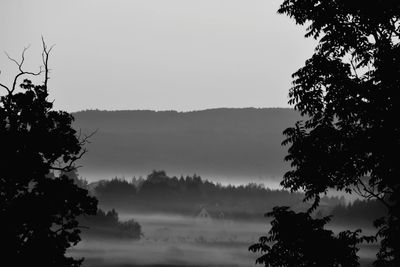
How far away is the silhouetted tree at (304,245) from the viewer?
81.2 ft

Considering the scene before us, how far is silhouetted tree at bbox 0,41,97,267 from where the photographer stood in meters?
25.9

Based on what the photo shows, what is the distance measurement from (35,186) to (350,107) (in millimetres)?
14325

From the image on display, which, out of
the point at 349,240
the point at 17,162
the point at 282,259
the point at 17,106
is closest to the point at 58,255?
the point at 17,162

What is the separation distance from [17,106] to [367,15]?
51.1 feet

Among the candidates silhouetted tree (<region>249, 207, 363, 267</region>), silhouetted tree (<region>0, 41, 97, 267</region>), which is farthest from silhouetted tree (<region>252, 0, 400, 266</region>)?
silhouetted tree (<region>0, 41, 97, 267</region>)

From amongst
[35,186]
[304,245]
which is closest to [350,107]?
[304,245]

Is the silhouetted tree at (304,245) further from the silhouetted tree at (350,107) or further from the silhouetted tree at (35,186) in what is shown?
the silhouetted tree at (35,186)

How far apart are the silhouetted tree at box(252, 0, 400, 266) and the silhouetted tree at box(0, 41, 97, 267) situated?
1013 centimetres

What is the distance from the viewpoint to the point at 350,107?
72.9ft

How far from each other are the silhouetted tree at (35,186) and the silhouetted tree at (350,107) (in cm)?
1013

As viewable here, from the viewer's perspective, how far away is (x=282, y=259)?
82.3ft

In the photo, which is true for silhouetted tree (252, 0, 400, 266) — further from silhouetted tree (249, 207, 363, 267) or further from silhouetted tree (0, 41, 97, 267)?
silhouetted tree (0, 41, 97, 267)

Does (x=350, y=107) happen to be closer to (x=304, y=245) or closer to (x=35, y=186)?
(x=304, y=245)

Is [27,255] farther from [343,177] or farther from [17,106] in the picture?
[343,177]
